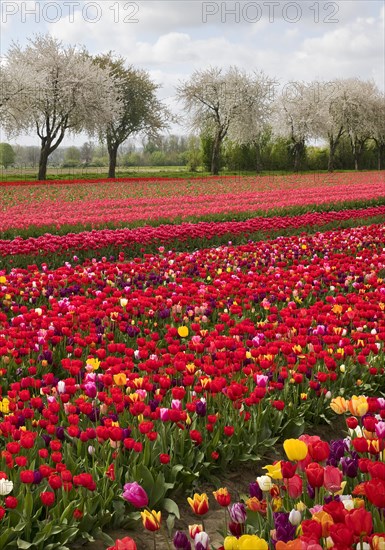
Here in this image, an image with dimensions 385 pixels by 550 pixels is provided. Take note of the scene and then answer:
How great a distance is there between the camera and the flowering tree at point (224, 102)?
55.8m

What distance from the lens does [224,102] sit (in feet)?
184

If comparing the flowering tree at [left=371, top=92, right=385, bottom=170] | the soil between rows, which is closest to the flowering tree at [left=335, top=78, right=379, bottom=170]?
the flowering tree at [left=371, top=92, right=385, bottom=170]

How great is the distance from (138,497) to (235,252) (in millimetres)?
8171

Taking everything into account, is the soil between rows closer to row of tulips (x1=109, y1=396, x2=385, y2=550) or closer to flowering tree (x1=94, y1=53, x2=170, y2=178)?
row of tulips (x1=109, y1=396, x2=385, y2=550)

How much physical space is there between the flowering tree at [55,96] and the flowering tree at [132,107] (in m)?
2.87

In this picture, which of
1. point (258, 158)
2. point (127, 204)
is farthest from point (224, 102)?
point (127, 204)

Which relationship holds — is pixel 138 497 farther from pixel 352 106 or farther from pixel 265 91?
pixel 352 106

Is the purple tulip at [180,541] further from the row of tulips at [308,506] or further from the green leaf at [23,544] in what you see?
the green leaf at [23,544]

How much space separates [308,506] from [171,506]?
81cm

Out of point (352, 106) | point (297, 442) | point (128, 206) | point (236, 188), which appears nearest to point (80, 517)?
point (297, 442)

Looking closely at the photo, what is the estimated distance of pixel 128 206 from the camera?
2228 cm

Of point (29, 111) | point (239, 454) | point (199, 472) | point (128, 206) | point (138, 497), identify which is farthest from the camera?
point (29, 111)

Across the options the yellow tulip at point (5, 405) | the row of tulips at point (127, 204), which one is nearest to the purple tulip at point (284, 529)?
the yellow tulip at point (5, 405)

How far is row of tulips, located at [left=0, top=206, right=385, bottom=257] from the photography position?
36.0 feet
